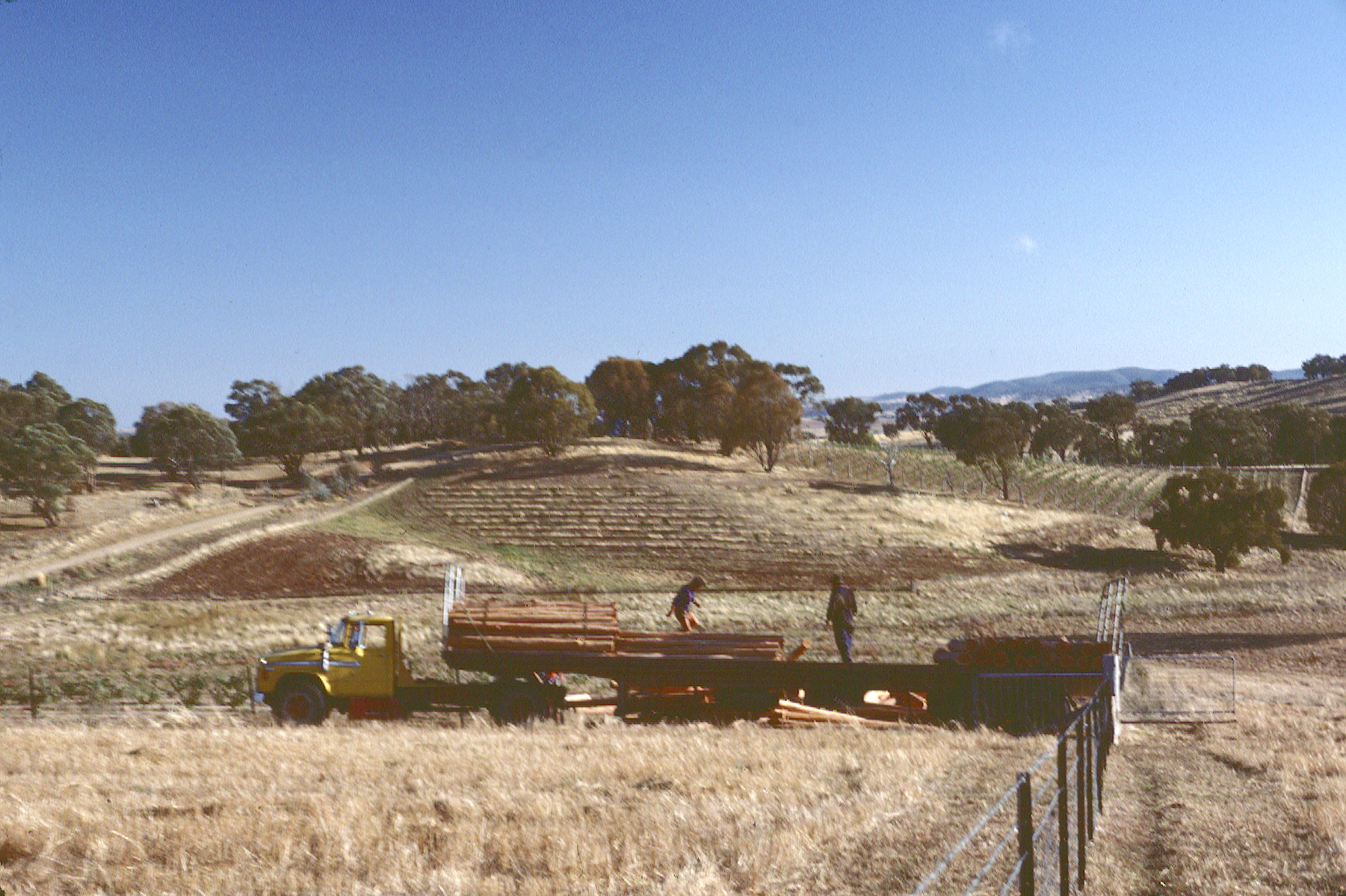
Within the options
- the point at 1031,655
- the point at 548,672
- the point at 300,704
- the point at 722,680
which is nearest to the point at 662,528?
the point at 548,672

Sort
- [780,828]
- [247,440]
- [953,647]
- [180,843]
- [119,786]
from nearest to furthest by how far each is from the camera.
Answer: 1. [180,843]
2. [780,828]
3. [119,786]
4. [953,647]
5. [247,440]

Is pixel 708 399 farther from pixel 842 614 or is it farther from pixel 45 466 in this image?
pixel 842 614

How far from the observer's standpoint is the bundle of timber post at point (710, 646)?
17.5 metres

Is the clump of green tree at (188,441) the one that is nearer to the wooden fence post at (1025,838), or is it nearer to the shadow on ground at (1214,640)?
the shadow on ground at (1214,640)

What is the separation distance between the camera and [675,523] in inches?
2371

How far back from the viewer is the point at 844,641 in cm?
1844

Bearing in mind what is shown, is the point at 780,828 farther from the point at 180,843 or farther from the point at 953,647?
the point at 953,647

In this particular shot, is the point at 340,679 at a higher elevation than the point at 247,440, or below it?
below

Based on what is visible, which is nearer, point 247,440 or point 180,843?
point 180,843

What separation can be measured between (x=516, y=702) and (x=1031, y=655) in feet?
29.3

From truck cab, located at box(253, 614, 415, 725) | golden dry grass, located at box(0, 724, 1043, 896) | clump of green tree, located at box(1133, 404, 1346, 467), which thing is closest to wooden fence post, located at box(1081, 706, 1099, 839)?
golden dry grass, located at box(0, 724, 1043, 896)

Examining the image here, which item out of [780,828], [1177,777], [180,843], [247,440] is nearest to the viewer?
[180,843]

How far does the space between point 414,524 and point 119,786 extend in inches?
1985

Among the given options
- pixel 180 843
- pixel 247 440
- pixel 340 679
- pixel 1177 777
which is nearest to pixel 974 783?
pixel 1177 777
